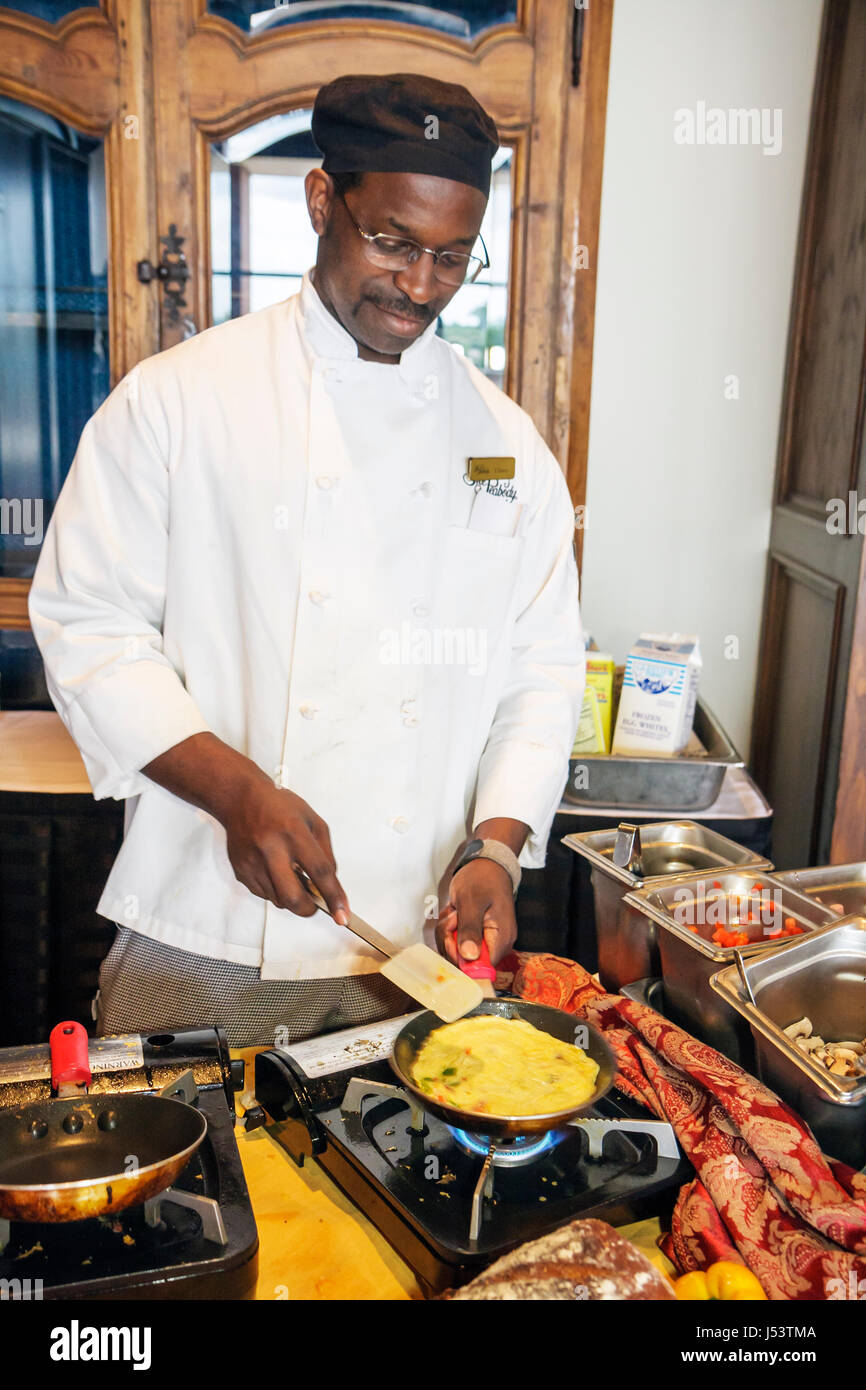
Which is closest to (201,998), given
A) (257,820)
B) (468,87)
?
(257,820)

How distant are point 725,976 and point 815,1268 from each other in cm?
31

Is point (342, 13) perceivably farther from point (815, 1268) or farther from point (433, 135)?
point (815, 1268)

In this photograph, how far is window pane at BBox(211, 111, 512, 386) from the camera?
2369 mm

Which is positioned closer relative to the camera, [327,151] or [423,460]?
[327,151]

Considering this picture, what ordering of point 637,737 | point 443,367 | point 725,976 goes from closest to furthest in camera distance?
point 725,976 → point 443,367 → point 637,737

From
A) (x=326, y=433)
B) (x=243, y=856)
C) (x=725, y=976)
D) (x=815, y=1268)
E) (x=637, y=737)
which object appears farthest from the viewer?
(x=637, y=737)

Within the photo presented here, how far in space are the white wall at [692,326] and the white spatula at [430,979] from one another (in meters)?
1.68

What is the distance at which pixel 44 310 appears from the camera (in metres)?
2.44

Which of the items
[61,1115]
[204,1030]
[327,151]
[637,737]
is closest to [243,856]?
[204,1030]

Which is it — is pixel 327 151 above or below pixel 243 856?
above

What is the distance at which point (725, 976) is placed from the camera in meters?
1.21

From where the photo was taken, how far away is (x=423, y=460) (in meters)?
1.59

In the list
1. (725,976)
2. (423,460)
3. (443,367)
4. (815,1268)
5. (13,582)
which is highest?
(443,367)

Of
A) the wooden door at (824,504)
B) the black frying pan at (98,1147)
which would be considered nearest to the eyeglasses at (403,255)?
the black frying pan at (98,1147)
